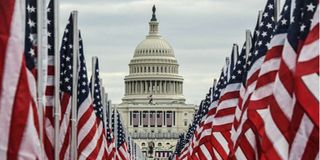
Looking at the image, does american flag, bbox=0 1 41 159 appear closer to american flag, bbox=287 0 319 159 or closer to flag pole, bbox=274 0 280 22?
american flag, bbox=287 0 319 159

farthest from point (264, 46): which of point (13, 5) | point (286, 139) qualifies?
point (13, 5)

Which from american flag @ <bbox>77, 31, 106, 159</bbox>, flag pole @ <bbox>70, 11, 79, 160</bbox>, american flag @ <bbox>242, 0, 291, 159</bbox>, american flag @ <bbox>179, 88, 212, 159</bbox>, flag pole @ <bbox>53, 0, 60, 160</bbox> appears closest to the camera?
american flag @ <bbox>242, 0, 291, 159</bbox>

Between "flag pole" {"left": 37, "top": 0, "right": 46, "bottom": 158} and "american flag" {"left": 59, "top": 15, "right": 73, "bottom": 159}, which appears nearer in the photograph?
"flag pole" {"left": 37, "top": 0, "right": 46, "bottom": 158}

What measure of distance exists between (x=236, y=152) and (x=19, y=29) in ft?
32.1

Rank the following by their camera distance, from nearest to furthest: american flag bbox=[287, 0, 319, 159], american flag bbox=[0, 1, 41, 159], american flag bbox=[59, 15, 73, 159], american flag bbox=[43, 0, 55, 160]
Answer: american flag bbox=[0, 1, 41, 159] → american flag bbox=[287, 0, 319, 159] → american flag bbox=[43, 0, 55, 160] → american flag bbox=[59, 15, 73, 159]

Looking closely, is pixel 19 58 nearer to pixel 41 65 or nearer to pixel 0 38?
pixel 0 38

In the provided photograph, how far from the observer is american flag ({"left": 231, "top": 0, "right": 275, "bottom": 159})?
56.8 ft

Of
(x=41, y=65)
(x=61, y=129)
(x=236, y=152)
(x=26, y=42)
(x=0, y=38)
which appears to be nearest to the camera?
(x=0, y=38)

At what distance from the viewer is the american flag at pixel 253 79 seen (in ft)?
56.8

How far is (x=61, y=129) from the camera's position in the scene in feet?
73.7

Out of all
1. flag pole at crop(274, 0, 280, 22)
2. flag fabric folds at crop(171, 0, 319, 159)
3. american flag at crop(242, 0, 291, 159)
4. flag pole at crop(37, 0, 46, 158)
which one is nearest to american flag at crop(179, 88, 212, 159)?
flag pole at crop(274, 0, 280, 22)

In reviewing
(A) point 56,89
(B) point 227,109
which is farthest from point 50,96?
(B) point 227,109

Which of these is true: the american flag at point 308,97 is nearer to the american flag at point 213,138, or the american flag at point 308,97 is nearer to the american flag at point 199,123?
the american flag at point 213,138

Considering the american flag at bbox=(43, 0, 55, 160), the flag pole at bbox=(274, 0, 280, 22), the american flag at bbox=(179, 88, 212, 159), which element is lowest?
the american flag at bbox=(179, 88, 212, 159)
